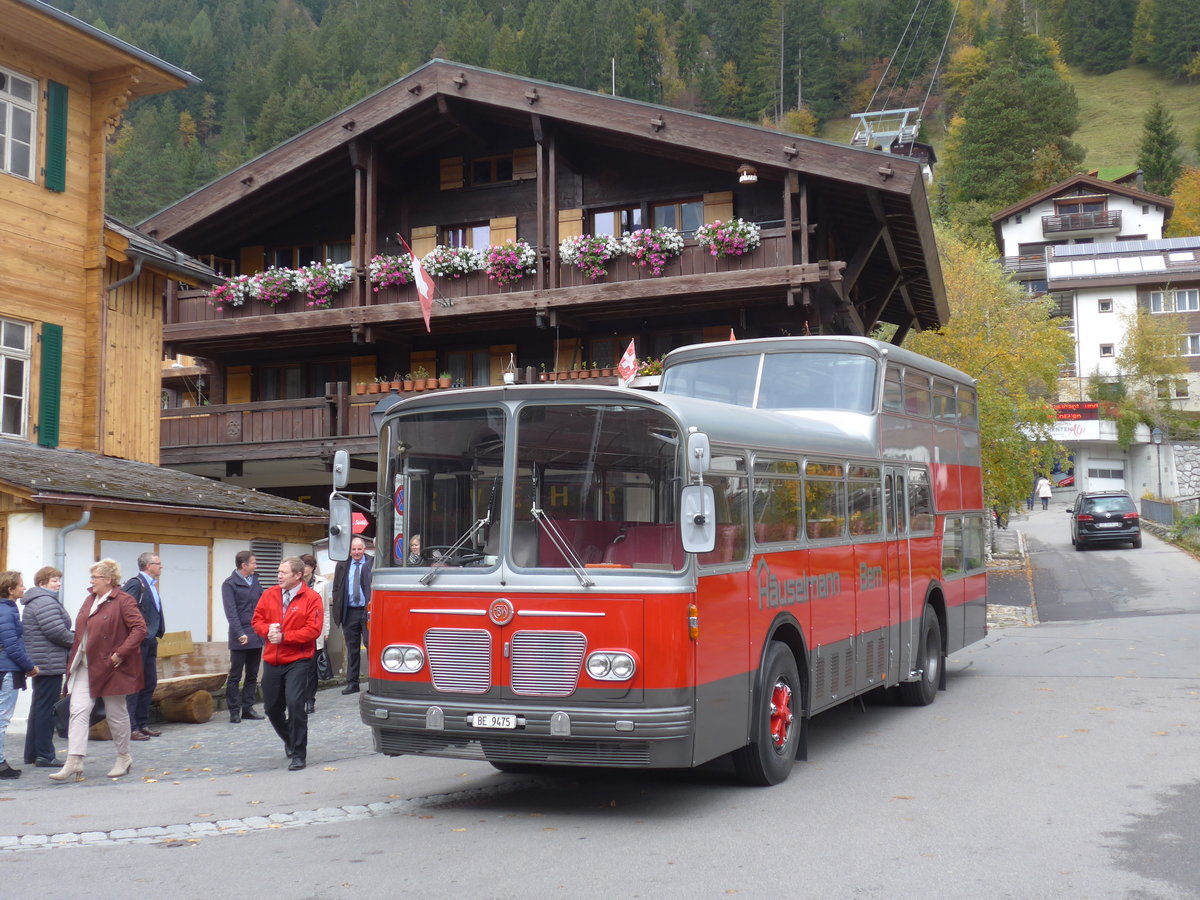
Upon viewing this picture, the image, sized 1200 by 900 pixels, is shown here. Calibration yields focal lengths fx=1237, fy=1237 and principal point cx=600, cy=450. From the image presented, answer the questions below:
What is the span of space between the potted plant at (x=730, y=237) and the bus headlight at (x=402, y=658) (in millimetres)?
17194

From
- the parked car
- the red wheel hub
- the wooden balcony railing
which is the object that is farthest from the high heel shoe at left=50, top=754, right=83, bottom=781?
the parked car

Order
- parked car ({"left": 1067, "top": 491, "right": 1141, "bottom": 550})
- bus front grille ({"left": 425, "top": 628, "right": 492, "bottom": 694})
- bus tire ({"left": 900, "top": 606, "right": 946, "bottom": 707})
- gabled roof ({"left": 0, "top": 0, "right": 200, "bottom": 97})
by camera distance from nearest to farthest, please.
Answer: bus front grille ({"left": 425, "top": 628, "right": 492, "bottom": 694})
bus tire ({"left": 900, "top": 606, "right": 946, "bottom": 707})
gabled roof ({"left": 0, "top": 0, "right": 200, "bottom": 97})
parked car ({"left": 1067, "top": 491, "right": 1141, "bottom": 550})

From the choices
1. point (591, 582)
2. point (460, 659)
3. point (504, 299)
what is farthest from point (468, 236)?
point (591, 582)

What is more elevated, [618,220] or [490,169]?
[490,169]

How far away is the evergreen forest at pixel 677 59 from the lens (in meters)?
93.0

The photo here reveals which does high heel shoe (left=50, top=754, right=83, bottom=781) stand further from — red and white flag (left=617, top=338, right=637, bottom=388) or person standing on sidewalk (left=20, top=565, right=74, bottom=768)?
red and white flag (left=617, top=338, right=637, bottom=388)

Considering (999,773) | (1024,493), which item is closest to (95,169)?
(999,773)

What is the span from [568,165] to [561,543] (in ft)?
67.1

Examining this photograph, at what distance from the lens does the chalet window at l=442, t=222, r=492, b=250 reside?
29.1 m

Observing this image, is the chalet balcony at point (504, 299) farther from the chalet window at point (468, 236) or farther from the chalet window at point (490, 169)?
the chalet window at point (490, 169)

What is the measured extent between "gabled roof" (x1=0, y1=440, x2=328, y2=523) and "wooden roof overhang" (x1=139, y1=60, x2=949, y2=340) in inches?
334

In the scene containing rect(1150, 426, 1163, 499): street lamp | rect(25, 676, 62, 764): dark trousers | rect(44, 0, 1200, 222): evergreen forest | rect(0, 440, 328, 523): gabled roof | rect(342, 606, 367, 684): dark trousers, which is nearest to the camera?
rect(25, 676, 62, 764): dark trousers

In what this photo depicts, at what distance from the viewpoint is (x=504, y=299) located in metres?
25.9

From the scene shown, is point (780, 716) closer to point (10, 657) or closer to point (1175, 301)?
point (10, 657)
